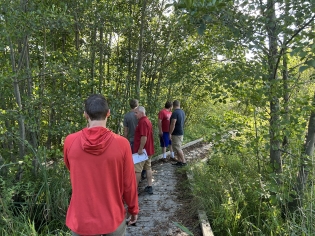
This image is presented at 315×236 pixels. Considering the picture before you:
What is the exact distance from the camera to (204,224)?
13.3ft

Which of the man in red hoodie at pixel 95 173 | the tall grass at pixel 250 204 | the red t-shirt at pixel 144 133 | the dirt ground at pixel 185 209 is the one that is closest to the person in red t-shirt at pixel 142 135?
the red t-shirt at pixel 144 133

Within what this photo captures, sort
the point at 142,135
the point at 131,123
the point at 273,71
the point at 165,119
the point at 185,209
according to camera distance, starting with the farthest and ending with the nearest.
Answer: the point at 165,119
the point at 131,123
the point at 142,135
the point at 185,209
the point at 273,71

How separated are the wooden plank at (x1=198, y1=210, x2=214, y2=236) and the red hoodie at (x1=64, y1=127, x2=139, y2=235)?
211 cm

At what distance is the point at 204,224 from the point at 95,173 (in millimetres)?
2581

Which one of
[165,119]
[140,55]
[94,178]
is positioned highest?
[140,55]

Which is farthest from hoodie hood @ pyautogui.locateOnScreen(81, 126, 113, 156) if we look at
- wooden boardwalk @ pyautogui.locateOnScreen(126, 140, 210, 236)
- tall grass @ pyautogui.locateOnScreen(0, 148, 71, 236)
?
wooden boardwalk @ pyautogui.locateOnScreen(126, 140, 210, 236)

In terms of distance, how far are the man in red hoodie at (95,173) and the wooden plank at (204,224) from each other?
206 cm

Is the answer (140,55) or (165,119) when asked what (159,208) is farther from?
(140,55)

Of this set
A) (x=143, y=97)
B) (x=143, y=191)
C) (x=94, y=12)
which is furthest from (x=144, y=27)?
(x=143, y=191)

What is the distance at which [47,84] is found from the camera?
5781 millimetres

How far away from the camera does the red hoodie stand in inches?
81.9

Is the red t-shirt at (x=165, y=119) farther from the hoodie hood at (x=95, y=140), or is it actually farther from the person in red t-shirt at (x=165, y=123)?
the hoodie hood at (x=95, y=140)

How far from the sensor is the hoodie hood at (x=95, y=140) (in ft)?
6.73

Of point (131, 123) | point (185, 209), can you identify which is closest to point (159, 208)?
point (185, 209)
